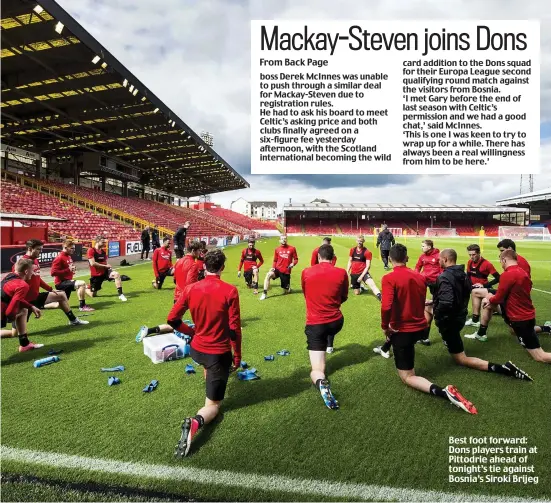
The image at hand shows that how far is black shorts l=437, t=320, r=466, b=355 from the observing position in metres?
4.67

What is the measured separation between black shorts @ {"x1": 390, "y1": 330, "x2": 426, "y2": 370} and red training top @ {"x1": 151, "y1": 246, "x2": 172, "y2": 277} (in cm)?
773

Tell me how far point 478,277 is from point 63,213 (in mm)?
26220

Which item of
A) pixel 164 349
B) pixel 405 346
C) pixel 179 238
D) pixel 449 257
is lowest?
pixel 164 349

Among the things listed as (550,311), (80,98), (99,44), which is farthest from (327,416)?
(80,98)

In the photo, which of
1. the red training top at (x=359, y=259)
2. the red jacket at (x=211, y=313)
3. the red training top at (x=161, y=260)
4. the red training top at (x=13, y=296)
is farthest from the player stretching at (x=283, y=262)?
the red jacket at (x=211, y=313)

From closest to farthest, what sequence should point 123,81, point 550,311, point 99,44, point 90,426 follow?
point 90,426
point 550,311
point 99,44
point 123,81

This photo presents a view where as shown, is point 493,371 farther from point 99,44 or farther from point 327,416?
point 99,44

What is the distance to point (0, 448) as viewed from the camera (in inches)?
122

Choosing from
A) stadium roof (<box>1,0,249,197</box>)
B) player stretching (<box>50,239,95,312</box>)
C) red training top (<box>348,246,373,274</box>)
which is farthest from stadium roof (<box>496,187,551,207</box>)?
player stretching (<box>50,239,95,312</box>)

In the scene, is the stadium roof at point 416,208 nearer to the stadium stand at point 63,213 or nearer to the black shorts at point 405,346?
the stadium stand at point 63,213

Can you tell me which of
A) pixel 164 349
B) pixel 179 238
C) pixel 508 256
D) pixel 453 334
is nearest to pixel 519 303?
pixel 508 256

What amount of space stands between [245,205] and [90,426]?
139m

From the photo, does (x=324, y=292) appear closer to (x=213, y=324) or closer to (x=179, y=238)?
(x=213, y=324)

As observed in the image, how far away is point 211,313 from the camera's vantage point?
3.46 metres
